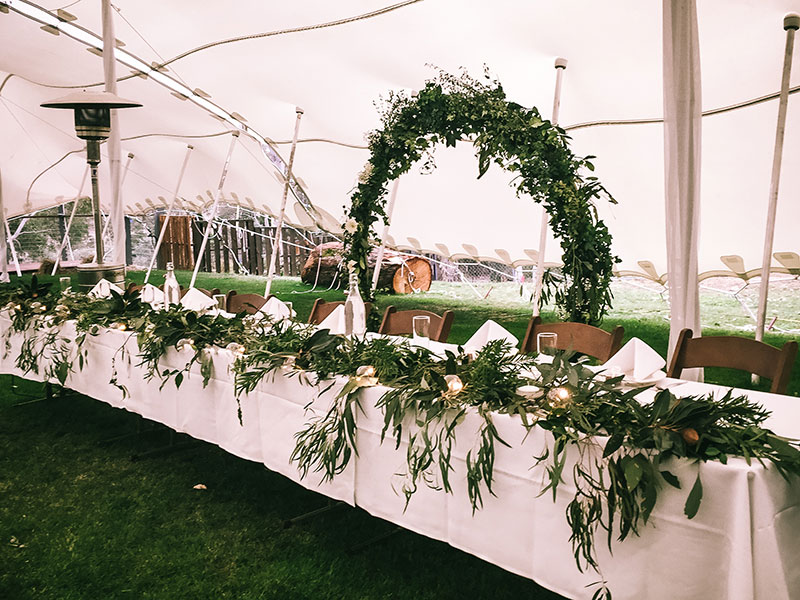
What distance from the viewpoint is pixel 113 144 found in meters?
4.80

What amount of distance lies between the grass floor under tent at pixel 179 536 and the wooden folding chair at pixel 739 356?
3.31 feet

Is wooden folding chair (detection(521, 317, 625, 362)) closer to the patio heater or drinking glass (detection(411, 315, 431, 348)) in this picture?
drinking glass (detection(411, 315, 431, 348))

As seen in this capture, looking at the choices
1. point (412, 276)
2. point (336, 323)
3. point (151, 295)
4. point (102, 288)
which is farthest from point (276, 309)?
point (412, 276)

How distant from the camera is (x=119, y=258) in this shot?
4762mm

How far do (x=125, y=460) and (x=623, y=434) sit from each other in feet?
9.05

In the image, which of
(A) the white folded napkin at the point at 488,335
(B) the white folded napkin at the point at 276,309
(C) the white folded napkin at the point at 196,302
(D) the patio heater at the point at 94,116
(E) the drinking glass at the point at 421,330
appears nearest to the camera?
(E) the drinking glass at the point at 421,330

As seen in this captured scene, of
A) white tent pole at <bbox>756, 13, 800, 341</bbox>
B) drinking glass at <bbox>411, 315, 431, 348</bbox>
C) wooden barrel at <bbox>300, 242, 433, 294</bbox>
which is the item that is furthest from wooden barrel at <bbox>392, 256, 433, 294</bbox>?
drinking glass at <bbox>411, 315, 431, 348</bbox>

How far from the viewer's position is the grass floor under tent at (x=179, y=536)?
2109 mm

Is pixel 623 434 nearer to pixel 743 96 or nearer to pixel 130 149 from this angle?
pixel 743 96

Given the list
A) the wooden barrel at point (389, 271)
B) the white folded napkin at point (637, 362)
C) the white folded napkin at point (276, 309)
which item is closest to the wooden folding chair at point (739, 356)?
the white folded napkin at point (637, 362)

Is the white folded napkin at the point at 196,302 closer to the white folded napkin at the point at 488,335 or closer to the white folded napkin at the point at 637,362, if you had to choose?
the white folded napkin at the point at 488,335

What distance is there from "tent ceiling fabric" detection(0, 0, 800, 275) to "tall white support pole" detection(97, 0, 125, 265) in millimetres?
324

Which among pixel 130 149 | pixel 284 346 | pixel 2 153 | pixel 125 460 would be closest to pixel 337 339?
pixel 284 346

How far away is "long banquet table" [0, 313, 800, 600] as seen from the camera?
3.95ft
